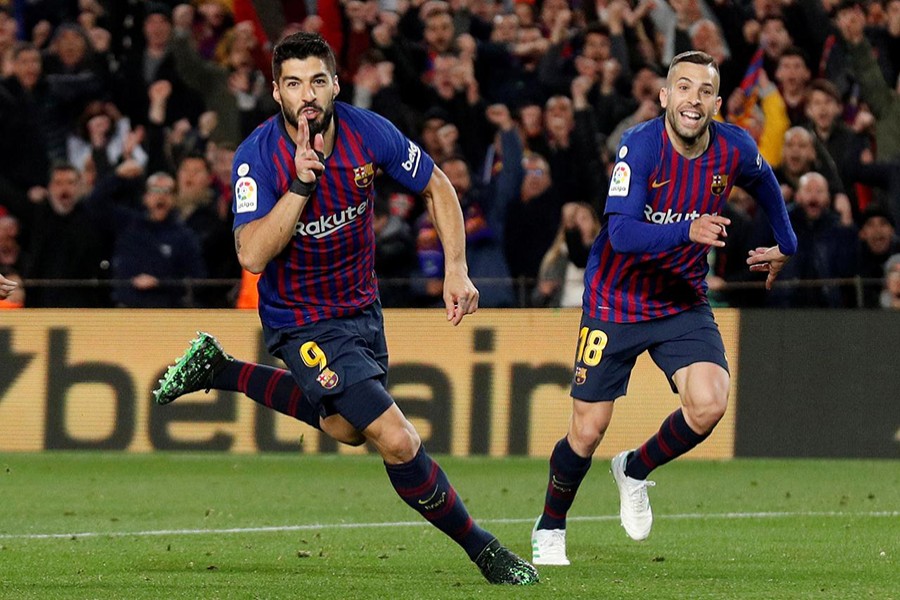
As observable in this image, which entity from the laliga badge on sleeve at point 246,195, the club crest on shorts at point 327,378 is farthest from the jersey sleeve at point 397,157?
the club crest on shorts at point 327,378

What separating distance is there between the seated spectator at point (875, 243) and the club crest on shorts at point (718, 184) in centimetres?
603

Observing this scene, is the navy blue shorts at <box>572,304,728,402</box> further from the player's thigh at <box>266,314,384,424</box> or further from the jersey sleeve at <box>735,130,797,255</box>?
the player's thigh at <box>266,314,384,424</box>

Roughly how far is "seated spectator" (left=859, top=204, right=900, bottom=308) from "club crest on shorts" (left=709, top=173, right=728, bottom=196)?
6.03m

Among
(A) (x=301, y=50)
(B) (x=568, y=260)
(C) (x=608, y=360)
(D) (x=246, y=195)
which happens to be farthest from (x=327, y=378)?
(B) (x=568, y=260)

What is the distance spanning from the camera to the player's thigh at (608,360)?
8.11 metres

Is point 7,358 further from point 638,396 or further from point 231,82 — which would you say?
point 638,396

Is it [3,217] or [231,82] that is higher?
[231,82]

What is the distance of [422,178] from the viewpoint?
724 cm

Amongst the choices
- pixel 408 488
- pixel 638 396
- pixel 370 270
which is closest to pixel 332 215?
pixel 370 270

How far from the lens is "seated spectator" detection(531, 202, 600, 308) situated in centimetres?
1388

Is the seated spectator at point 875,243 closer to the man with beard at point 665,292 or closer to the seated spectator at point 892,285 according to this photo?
the seated spectator at point 892,285

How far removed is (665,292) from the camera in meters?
8.15

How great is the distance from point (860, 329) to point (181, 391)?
6.81 m

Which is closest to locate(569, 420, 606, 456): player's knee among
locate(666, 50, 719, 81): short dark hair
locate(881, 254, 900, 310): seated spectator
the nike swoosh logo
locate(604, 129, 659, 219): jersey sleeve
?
locate(604, 129, 659, 219): jersey sleeve
